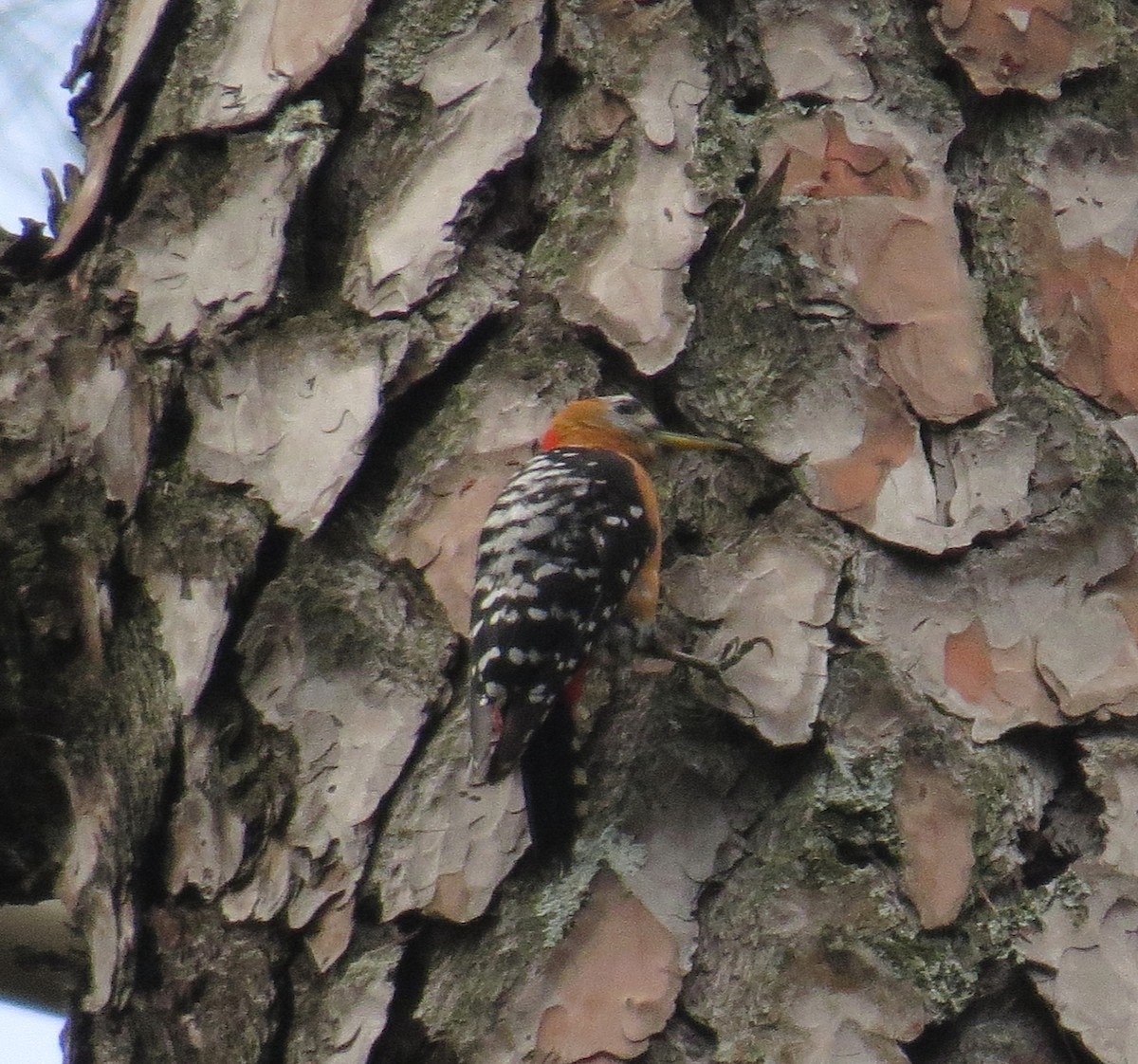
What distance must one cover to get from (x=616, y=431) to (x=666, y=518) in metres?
0.16

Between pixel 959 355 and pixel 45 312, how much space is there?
1.38m

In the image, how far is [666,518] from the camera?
94.9 inches

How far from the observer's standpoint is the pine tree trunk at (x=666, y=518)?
74.3 inches

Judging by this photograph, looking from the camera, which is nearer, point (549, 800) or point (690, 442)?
point (549, 800)

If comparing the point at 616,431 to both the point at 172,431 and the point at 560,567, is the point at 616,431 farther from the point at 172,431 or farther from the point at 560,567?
the point at 172,431

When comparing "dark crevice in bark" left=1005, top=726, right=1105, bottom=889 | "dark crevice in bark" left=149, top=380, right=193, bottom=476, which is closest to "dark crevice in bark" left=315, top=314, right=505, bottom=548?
"dark crevice in bark" left=149, top=380, right=193, bottom=476

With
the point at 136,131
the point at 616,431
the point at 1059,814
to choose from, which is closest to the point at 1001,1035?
the point at 1059,814

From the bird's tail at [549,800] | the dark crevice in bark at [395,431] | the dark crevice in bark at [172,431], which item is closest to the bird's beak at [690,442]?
the dark crevice in bark at [395,431]

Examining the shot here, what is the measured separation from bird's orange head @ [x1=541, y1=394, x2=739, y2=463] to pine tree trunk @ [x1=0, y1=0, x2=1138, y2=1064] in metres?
0.03

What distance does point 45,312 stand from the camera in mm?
2377

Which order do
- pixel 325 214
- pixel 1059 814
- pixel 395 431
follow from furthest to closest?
pixel 325 214
pixel 395 431
pixel 1059 814

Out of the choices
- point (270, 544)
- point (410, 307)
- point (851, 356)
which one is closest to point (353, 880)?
point (270, 544)

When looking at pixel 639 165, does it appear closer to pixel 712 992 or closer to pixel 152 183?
pixel 152 183

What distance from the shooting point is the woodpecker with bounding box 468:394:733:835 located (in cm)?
202
